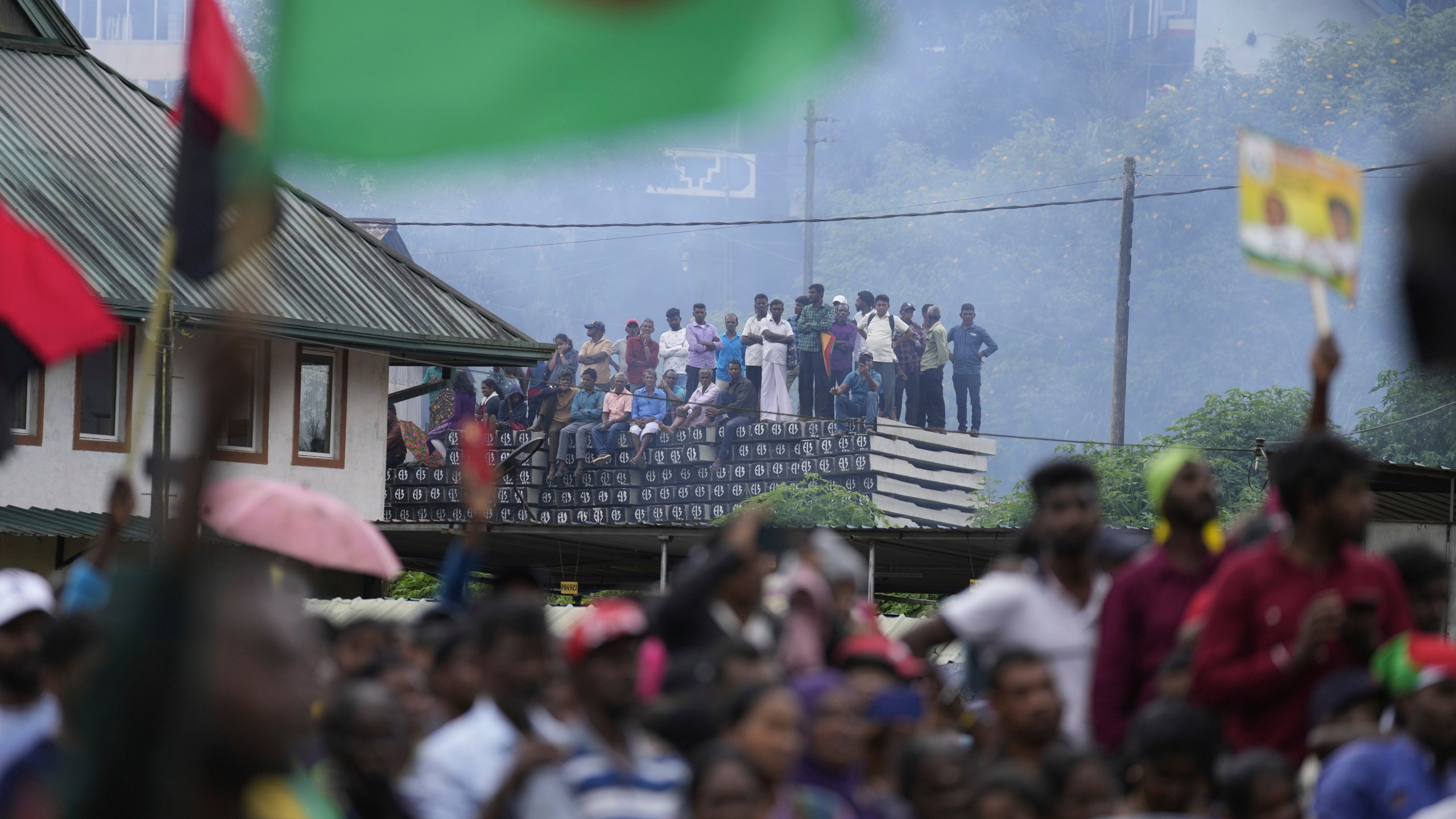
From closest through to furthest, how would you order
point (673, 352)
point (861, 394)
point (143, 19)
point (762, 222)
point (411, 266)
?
point (411, 266)
point (861, 394)
point (762, 222)
point (673, 352)
point (143, 19)

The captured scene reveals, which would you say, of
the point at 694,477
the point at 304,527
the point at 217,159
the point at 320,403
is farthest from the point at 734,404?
the point at 217,159

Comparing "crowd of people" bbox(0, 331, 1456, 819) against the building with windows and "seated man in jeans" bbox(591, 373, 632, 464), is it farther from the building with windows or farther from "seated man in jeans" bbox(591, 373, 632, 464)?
"seated man in jeans" bbox(591, 373, 632, 464)

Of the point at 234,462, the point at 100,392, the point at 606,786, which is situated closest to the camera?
the point at 606,786

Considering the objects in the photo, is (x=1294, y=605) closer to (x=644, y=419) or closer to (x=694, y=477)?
(x=644, y=419)

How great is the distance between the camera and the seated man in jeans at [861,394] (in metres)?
28.9

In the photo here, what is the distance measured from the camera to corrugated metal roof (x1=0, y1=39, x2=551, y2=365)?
2294 centimetres

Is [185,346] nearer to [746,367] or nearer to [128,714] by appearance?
[746,367]

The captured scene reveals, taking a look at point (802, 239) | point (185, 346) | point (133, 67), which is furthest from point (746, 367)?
point (802, 239)

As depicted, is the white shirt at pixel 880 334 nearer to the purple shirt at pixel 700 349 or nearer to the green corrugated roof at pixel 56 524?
the purple shirt at pixel 700 349

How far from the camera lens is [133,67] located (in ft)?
237

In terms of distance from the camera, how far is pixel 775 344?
28.6m

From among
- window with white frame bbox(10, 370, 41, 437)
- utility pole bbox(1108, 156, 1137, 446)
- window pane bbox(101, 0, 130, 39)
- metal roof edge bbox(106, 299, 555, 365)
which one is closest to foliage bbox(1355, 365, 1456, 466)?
utility pole bbox(1108, 156, 1137, 446)

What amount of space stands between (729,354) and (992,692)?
907 inches

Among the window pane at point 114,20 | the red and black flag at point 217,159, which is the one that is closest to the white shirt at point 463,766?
the red and black flag at point 217,159
